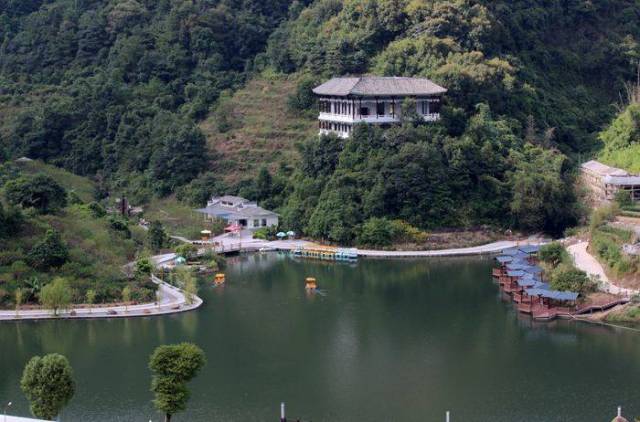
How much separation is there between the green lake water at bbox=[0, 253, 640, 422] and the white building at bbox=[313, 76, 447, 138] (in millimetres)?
13247

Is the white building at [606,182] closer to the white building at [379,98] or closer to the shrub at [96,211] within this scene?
the white building at [379,98]

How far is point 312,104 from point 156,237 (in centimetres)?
1565

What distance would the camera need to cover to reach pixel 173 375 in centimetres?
2684

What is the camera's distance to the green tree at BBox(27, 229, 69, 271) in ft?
128

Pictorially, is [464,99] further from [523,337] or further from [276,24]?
[523,337]

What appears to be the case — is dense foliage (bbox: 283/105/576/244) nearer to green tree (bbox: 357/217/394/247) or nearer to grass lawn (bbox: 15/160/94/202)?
green tree (bbox: 357/217/394/247)

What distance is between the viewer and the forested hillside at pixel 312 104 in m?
51.7

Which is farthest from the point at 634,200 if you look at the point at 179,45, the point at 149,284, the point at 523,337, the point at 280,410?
the point at 179,45

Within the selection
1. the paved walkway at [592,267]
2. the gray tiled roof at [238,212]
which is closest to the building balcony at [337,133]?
the gray tiled roof at [238,212]

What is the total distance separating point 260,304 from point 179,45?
31.5 meters

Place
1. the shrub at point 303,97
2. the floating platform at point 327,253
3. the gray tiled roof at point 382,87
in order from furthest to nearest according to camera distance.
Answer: the shrub at point 303,97 → the gray tiled roof at point 382,87 → the floating platform at point 327,253

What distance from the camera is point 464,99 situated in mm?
56875

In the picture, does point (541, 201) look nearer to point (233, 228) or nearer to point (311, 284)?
point (311, 284)

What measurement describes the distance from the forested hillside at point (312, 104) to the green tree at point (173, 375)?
23.1 metres
